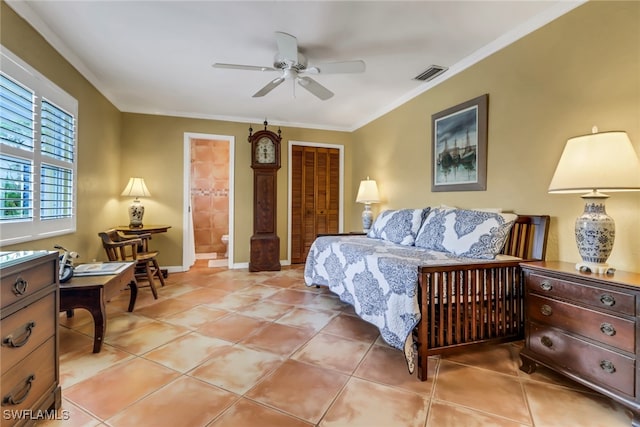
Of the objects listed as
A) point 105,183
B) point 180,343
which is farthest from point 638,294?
point 105,183

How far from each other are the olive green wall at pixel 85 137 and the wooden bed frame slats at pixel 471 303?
9.05 feet

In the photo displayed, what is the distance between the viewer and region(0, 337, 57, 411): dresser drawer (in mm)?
1079

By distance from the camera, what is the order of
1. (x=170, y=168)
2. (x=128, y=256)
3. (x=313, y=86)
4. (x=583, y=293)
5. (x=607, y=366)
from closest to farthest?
(x=607, y=366)
(x=583, y=293)
(x=313, y=86)
(x=128, y=256)
(x=170, y=168)

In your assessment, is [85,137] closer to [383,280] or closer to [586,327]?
[383,280]

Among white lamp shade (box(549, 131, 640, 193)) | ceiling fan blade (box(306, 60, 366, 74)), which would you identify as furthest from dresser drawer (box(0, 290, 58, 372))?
white lamp shade (box(549, 131, 640, 193))

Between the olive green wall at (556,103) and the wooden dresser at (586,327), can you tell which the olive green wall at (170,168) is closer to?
the olive green wall at (556,103)

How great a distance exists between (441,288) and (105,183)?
3977mm

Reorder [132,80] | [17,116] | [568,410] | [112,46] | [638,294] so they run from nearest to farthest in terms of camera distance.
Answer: [638,294]
[568,410]
[17,116]
[112,46]
[132,80]

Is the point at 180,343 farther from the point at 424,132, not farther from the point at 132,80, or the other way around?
the point at 424,132

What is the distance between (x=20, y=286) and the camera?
1.14 metres

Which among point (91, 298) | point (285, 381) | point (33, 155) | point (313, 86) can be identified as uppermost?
point (313, 86)

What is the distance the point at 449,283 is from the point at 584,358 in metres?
0.72

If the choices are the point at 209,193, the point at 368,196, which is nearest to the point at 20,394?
the point at 368,196

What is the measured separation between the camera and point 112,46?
8.27ft
